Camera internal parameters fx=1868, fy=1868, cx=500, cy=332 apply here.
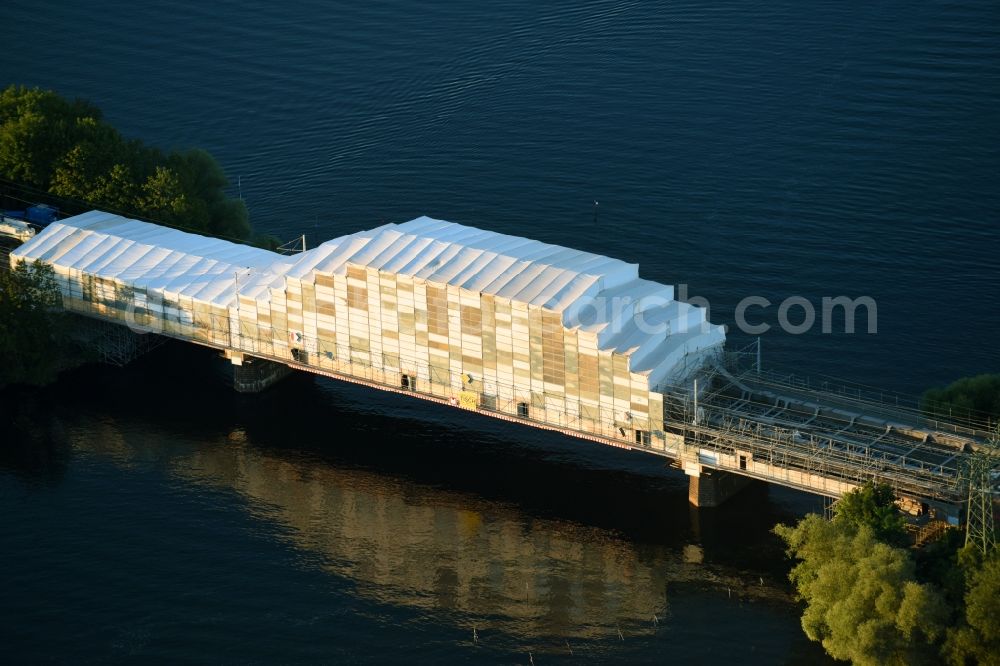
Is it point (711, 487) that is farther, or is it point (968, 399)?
point (968, 399)

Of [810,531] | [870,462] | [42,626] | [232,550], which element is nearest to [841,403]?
[870,462]

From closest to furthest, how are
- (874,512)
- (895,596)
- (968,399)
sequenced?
(895,596) → (874,512) → (968,399)

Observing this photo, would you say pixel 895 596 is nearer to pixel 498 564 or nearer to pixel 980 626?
pixel 980 626

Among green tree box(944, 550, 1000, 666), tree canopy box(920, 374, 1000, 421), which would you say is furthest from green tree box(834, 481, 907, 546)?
tree canopy box(920, 374, 1000, 421)

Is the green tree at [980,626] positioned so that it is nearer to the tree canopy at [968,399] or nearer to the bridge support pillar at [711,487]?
the tree canopy at [968,399]

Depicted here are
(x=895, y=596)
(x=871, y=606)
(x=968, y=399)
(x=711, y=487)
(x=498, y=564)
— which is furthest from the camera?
(x=968, y=399)

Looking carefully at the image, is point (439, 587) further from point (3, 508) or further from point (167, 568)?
point (3, 508)

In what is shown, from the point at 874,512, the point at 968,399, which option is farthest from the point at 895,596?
the point at 968,399
